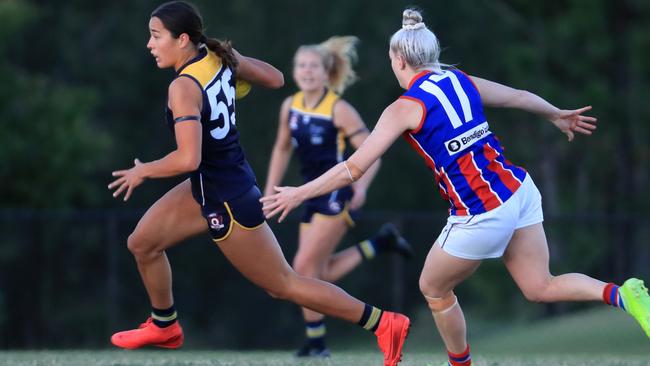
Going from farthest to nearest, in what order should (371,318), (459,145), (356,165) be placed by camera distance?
(371,318), (459,145), (356,165)

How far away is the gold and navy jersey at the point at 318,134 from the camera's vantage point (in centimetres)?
893

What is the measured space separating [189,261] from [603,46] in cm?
954

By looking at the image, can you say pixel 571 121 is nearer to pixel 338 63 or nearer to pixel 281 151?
pixel 338 63

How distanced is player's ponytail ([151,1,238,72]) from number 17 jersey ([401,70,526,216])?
97 cm

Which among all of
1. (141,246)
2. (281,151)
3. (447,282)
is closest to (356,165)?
(447,282)

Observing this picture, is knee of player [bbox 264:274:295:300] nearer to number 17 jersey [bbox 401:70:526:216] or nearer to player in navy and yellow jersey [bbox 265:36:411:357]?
number 17 jersey [bbox 401:70:526:216]

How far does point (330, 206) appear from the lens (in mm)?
8781

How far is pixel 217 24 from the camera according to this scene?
24.5m

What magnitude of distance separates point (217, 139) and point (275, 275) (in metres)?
0.74

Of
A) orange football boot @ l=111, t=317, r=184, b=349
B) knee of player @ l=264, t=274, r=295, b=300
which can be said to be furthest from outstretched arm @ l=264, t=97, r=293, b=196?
knee of player @ l=264, t=274, r=295, b=300

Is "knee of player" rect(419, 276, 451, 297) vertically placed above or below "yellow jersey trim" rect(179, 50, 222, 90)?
below

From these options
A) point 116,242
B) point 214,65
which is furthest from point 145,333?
point 116,242

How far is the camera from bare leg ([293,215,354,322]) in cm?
866

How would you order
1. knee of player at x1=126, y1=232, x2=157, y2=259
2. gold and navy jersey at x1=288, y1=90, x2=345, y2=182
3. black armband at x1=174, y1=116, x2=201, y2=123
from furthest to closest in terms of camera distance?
gold and navy jersey at x1=288, y1=90, x2=345, y2=182 → knee of player at x1=126, y1=232, x2=157, y2=259 → black armband at x1=174, y1=116, x2=201, y2=123
